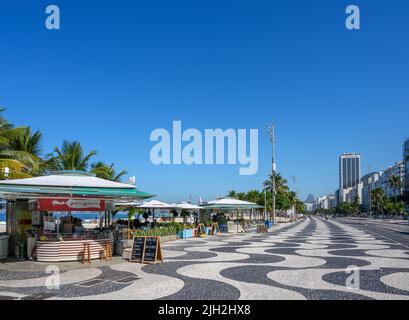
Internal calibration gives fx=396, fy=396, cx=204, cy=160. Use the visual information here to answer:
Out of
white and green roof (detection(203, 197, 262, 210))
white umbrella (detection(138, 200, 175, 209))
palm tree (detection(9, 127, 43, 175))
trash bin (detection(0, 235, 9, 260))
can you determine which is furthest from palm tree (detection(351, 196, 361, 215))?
trash bin (detection(0, 235, 9, 260))

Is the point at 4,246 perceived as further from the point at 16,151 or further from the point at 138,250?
the point at 16,151

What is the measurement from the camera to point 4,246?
1376cm

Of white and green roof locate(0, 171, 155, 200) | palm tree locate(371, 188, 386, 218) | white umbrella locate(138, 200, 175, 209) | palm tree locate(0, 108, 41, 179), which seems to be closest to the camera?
white and green roof locate(0, 171, 155, 200)

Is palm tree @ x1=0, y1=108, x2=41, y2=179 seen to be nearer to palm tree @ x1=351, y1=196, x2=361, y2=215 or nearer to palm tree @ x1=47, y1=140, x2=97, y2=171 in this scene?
palm tree @ x1=47, y1=140, x2=97, y2=171

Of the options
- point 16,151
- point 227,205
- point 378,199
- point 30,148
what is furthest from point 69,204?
point 378,199

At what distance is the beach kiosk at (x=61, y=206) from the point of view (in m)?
12.9

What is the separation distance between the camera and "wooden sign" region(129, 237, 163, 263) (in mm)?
13125

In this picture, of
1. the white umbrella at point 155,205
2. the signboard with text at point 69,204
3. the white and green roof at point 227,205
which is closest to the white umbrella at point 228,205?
the white and green roof at point 227,205

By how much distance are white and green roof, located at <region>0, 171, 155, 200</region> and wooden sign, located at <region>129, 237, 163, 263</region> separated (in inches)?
65.1

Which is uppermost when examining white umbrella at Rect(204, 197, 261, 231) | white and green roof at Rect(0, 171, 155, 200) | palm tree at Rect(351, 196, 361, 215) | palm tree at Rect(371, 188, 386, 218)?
white and green roof at Rect(0, 171, 155, 200)

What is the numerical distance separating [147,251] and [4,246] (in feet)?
16.6

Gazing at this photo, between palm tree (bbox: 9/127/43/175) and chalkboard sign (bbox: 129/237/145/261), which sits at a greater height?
palm tree (bbox: 9/127/43/175)

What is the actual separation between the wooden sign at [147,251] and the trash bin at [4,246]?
4.39 metres

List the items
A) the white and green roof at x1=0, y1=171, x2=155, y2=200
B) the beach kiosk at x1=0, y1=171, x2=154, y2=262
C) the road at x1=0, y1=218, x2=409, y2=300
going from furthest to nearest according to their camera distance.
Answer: the beach kiosk at x1=0, y1=171, x2=154, y2=262, the white and green roof at x1=0, y1=171, x2=155, y2=200, the road at x1=0, y1=218, x2=409, y2=300
